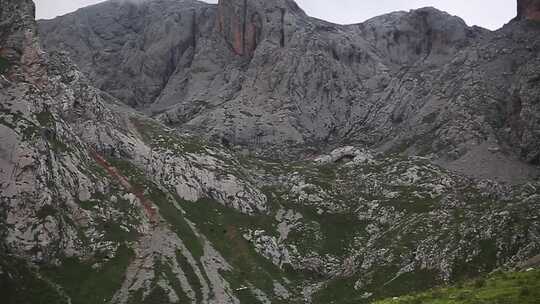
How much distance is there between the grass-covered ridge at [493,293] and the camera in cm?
2916

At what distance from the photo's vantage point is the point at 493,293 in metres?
30.8

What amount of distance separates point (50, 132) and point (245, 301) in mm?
57026

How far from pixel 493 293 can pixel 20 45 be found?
13590 centimetres

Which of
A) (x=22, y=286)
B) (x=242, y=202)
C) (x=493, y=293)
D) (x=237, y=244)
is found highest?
(x=242, y=202)

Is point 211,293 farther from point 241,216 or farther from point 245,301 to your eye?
point 241,216

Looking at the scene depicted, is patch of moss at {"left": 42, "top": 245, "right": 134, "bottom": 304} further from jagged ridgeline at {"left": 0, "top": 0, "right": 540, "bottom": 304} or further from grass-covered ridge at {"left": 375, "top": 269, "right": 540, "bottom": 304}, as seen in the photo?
grass-covered ridge at {"left": 375, "top": 269, "right": 540, "bottom": 304}

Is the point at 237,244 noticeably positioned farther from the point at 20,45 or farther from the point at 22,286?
the point at 20,45

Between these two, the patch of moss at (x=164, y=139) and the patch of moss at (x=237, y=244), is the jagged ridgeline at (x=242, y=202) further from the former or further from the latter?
the patch of moss at (x=164, y=139)

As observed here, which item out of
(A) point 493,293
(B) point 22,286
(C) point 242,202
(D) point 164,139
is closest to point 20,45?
(D) point 164,139

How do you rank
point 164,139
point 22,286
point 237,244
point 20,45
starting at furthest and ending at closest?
point 164,139 → point 20,45 → point 237,244 → point 22,286

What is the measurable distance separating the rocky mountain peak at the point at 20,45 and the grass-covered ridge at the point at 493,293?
11888 cm

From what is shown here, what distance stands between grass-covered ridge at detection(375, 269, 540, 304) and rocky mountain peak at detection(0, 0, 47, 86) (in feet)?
390

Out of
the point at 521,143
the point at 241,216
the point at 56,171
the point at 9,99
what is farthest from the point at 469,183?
the point at 9,99

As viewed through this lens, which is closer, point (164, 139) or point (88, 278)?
point (88, 278)
